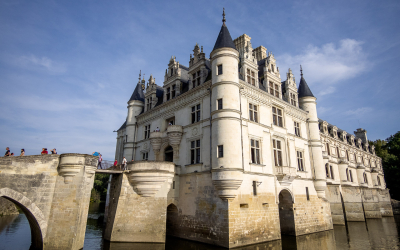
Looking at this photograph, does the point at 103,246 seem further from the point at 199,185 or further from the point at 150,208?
the point at 199,185

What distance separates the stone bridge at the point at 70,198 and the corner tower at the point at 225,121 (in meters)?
5.50

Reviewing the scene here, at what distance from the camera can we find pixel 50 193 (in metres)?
16.9

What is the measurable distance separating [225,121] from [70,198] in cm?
1295

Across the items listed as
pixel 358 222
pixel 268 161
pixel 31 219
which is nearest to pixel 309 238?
pixel 268 161

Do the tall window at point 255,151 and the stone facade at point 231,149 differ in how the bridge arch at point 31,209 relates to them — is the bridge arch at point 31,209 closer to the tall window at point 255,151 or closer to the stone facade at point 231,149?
the stone facade at point 231,149

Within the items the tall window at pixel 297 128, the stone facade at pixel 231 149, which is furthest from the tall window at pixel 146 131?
the tall window at pixel 297 128

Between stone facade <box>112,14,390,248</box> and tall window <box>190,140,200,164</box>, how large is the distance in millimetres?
96

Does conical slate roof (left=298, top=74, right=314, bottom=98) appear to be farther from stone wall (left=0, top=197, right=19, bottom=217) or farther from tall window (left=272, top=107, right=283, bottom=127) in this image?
stone wall (left=0, top=197, right=19, bottom=217)

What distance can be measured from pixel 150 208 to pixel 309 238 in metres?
15.4

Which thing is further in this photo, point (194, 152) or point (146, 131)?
point (146, 131)

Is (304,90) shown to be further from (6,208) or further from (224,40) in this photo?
(6,208)

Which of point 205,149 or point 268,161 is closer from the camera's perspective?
point 205,149

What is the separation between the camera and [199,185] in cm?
2136

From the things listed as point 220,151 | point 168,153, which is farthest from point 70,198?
point 168,153
